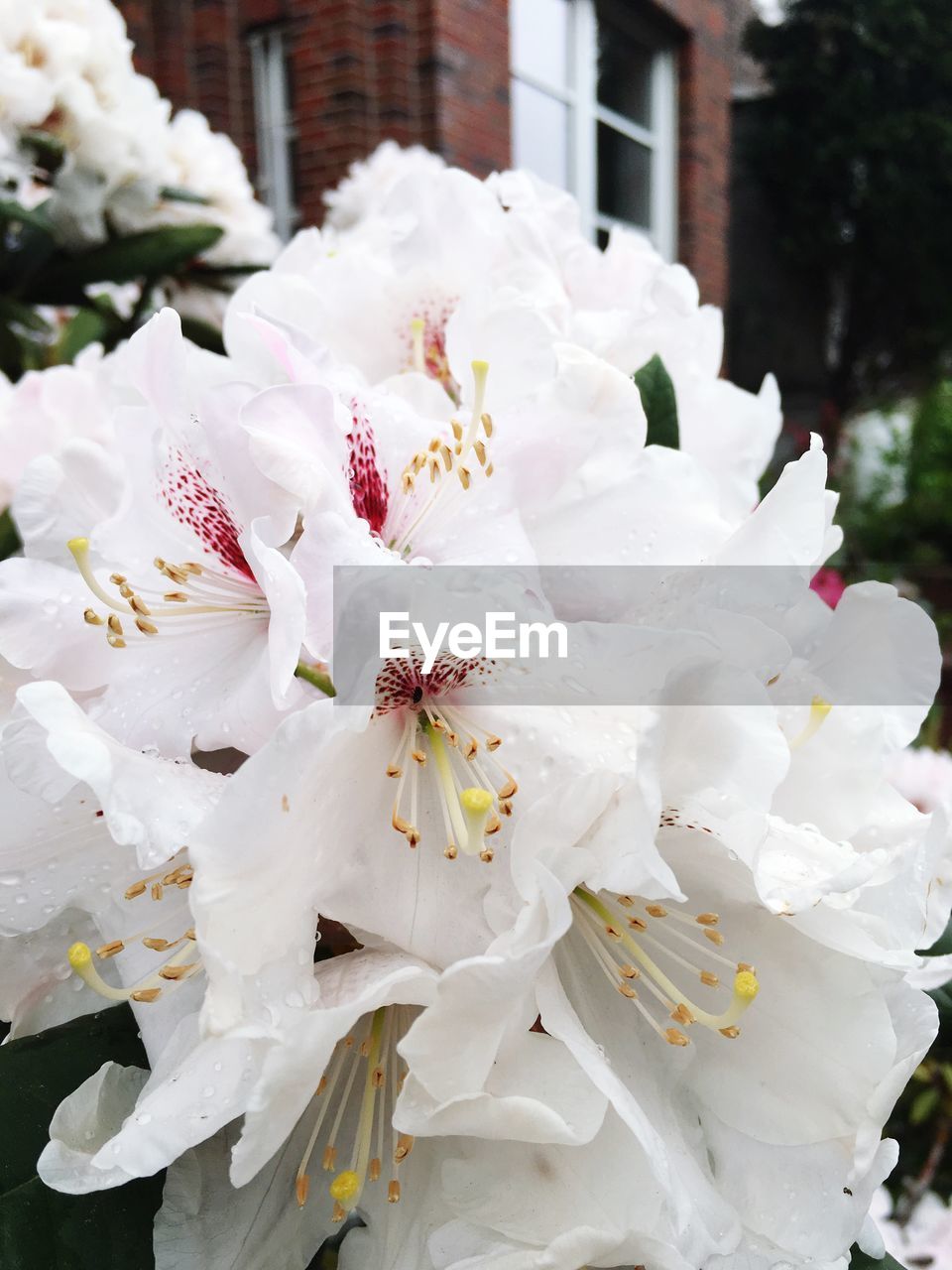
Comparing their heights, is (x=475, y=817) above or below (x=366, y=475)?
below

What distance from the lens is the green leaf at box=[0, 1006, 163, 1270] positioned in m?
0.35

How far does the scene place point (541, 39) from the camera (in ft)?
13.6

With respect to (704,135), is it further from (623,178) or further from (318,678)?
(318,678)

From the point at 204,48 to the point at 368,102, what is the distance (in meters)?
0.70

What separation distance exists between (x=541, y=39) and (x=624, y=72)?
731 mm

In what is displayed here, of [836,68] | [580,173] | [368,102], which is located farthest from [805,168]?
[368,102]

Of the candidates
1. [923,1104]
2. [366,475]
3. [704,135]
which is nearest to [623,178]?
[704,135]

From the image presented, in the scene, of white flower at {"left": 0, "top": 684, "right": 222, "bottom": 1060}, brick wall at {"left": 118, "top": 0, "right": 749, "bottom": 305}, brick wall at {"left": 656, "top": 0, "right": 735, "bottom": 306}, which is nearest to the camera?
A: white flower at {"left": 0, "top": 684, "right": 222, "bottom": 1060}

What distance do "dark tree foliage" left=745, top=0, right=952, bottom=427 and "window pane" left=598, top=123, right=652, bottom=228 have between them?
8.67 ft

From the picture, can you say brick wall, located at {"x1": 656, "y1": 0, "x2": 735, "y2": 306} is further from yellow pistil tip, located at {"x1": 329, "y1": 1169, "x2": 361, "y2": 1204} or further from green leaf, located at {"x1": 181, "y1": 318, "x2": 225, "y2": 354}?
yellow pistil tip, located at {"x1": 329, "y1": 1169, "x2": 361, "y2": 1204}

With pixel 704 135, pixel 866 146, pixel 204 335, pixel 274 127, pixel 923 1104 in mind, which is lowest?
pixel 923 1104

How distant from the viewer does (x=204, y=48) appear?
12.1ft

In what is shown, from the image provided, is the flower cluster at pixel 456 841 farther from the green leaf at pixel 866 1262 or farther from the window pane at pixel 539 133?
the window pane at pixel 539 133

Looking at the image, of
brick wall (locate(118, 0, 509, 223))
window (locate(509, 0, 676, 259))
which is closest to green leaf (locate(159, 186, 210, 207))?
brick wall (locate(118, 0, 509, 223))
